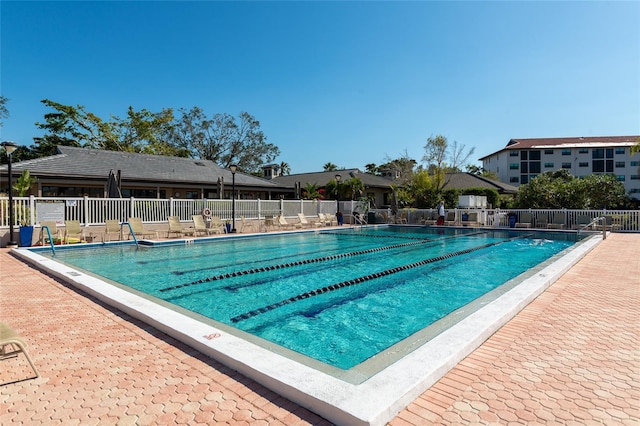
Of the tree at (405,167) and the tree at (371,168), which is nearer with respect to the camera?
the tree at (405,167)

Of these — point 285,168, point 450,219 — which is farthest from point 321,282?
point 285,168

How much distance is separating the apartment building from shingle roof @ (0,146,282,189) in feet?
175

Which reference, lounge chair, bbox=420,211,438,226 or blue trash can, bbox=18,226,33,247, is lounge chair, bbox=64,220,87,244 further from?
lounge chair, bbox=420,211,438,226

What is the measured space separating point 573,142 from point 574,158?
4957 mm

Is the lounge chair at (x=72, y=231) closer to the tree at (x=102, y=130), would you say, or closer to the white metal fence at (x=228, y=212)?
the white metal fence at (x=228, y=212)

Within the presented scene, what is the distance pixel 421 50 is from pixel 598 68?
6.73 m

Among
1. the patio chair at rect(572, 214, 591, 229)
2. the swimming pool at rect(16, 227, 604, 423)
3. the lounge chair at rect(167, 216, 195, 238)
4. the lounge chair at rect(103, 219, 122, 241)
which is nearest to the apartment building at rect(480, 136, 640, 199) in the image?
the patio chair at rect(572, 214, 591, 229)

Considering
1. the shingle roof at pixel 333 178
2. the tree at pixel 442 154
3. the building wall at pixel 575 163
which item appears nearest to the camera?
the shingle roof at pixel 333 178

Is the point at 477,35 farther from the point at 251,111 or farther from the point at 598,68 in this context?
the point at 251,111

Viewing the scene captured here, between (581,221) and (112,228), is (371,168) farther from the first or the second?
(112,228)

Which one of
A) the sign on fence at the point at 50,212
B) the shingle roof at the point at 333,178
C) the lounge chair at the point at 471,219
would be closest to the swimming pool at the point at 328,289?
the sign on fence at the point at 50,212

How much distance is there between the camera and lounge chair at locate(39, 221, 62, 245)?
13.4 m

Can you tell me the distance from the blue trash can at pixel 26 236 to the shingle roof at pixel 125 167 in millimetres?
7195

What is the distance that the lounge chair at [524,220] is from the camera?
2106 cm
